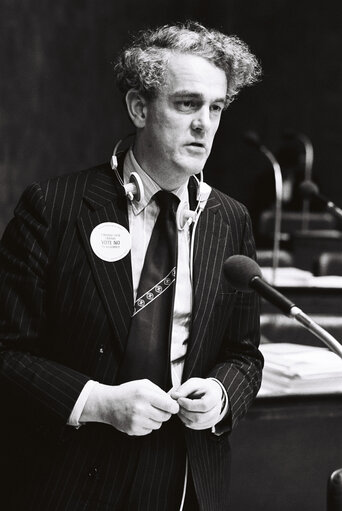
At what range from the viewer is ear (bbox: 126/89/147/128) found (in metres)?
1.46

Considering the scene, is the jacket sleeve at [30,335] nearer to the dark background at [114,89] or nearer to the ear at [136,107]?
the ear at [136,107]

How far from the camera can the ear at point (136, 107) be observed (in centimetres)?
146

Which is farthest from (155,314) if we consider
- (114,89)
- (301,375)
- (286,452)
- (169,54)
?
(114,89)

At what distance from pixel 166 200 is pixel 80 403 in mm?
432

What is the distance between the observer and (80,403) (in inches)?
50.9

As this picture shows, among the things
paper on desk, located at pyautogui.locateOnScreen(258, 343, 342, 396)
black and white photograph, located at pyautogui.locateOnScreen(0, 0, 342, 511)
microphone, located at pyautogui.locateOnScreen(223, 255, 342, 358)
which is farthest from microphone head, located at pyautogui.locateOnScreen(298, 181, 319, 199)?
microphone, located at pyautogui.locateOnScreen(223, 255, 342, 358)

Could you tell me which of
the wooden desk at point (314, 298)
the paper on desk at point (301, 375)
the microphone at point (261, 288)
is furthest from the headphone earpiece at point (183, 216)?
the wooden desk at point (314, 298)

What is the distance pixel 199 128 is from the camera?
Answer: 140cm

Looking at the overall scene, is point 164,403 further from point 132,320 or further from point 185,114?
point 185,114

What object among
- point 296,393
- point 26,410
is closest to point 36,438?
point 26,410

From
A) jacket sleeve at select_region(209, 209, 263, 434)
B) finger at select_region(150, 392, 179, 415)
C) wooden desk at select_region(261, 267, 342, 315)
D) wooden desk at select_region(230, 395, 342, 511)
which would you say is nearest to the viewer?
finger at select_region(150, 392, 179, 415)

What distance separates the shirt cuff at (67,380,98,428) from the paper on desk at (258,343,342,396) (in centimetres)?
66

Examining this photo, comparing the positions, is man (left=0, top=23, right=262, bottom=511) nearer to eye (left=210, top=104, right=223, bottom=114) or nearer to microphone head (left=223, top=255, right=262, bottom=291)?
eye (left=210, top=104, right=223, bottom=114)

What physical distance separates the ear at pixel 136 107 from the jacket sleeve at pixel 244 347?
0.32 metres
